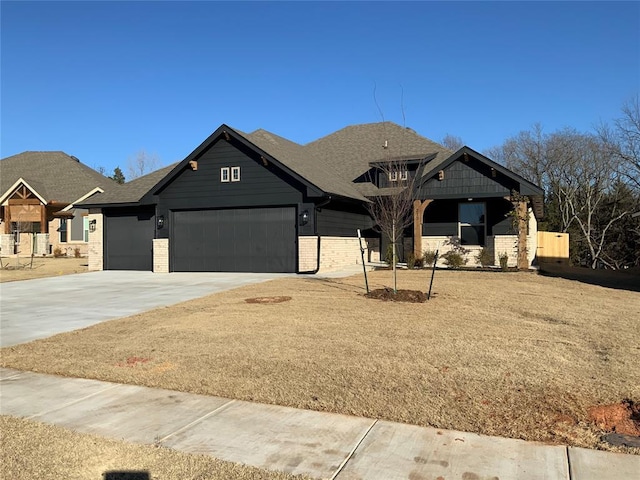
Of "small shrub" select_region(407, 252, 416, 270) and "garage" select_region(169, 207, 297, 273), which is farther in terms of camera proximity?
"small shrub" select_region(407, 252, 416, 270)

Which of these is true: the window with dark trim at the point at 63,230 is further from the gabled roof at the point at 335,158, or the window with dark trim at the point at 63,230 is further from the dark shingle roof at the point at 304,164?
the dark shingle roof at the point at 304,164

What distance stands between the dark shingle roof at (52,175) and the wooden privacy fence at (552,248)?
28920 mm

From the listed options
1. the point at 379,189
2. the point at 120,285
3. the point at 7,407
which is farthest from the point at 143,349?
the point at 379,189

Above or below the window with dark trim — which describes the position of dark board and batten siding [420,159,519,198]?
above

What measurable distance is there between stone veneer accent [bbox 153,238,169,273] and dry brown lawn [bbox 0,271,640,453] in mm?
11071

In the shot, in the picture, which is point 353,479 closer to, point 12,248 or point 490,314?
point 490,314

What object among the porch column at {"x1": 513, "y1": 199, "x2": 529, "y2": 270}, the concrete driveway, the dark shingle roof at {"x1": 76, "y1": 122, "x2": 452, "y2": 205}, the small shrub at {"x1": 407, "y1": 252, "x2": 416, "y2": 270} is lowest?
the concrete driveway

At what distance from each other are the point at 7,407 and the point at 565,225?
40.7m

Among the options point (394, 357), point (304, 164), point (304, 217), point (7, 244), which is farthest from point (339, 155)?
point (7, 244)

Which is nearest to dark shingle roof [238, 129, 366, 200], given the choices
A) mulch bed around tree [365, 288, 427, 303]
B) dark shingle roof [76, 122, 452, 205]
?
dark shingle roof [76, 122, 452, 205]

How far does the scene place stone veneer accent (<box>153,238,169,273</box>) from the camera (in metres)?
21.3

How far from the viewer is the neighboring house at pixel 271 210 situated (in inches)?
774

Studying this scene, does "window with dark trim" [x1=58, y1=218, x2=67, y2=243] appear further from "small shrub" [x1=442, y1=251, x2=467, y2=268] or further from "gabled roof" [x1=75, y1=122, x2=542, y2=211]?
"small shrub" [x1=442, y1=251, x2=467, y2=268]

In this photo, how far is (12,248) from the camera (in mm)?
35344
